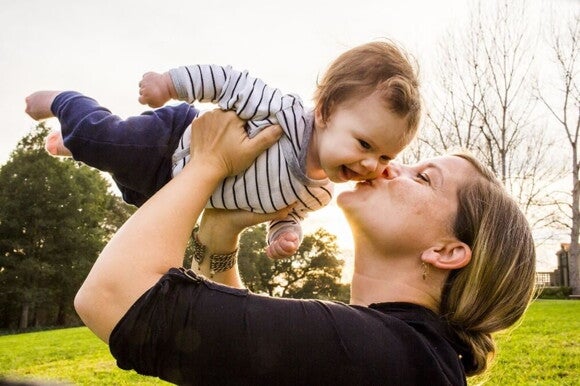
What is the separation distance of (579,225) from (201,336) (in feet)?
98.1

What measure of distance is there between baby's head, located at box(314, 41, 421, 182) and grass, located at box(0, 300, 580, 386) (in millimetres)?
2293

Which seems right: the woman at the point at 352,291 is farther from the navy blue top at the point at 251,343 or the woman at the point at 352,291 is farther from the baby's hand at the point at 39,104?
the baby's hand at the point at 39,104

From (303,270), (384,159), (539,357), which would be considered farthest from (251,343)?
(303,270)

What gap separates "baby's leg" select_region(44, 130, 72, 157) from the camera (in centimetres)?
262

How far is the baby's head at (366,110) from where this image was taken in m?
2.30

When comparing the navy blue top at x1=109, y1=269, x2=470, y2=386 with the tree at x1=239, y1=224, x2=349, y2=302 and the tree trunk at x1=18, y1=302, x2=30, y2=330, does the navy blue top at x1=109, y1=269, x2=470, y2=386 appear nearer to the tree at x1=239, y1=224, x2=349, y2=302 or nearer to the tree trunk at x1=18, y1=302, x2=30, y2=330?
the tree at x1=239, y1=224, x2=349, y2=302

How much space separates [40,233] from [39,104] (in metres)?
36.5

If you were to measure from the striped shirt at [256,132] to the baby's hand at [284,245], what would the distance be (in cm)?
17

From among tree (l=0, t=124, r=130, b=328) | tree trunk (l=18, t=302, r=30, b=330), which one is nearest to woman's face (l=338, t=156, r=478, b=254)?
tree (l=0, t=124, r=130, b=328)

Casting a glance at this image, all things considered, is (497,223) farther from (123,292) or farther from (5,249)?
(5,249)

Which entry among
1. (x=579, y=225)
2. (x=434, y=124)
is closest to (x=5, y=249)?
(x=434, y=124)

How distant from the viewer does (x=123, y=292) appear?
1495 millimetres

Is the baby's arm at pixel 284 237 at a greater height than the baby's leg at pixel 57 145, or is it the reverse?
the baby's leg at pixel 57 145

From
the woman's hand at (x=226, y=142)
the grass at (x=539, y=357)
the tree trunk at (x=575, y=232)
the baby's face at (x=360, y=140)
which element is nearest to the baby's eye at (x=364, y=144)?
the baby's face at (x=360, y=140)
